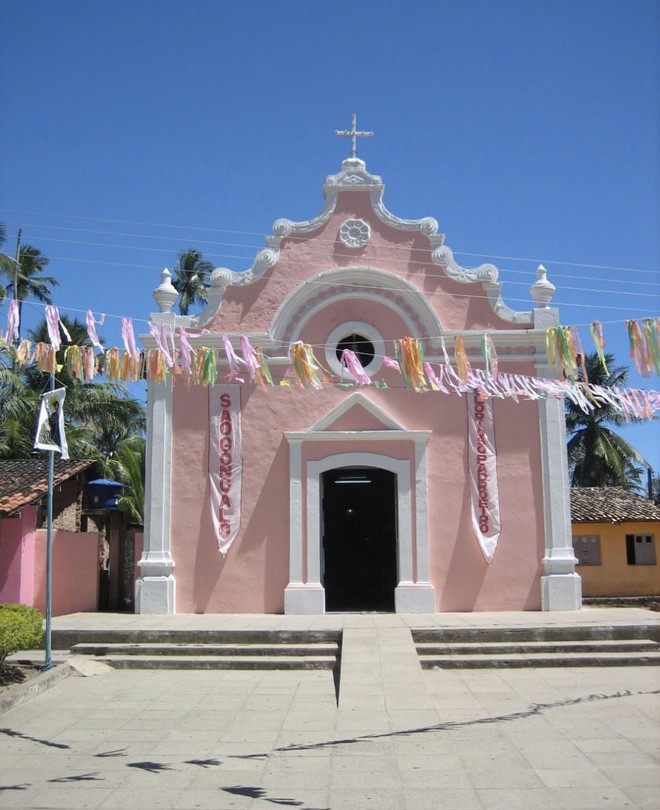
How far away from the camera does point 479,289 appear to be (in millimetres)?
15070

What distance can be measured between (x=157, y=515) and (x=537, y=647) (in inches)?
269

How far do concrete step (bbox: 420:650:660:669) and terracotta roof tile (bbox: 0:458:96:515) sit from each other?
24.6 feet

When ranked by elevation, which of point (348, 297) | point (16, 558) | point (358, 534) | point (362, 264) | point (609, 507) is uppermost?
point (362, 264)

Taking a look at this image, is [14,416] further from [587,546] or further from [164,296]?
[587,546]

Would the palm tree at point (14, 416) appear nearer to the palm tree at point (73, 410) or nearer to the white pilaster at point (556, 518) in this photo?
the palm tree at point (73, 410)

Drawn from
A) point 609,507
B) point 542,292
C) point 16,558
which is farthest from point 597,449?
point 16,558

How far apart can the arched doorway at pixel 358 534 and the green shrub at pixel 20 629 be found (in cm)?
718

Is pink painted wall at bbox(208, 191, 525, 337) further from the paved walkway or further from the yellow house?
the yellow house

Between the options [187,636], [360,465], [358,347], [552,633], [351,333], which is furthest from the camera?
[358,347]

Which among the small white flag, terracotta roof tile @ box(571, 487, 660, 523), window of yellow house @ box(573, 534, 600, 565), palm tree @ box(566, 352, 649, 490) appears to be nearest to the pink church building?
the small white flag

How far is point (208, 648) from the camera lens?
37.4 feet

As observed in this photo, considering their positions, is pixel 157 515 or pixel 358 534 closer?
pixel 157 515

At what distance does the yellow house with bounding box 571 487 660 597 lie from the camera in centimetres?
2050

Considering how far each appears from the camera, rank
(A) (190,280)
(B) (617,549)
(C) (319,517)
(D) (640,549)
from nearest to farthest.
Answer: (C) (319,517) < (B) (617,549) < (D) (640,549) < (A) (190,280)
